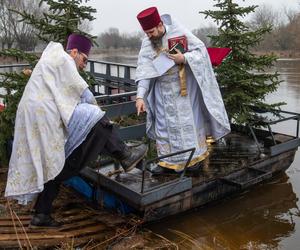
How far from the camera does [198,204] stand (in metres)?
5.14

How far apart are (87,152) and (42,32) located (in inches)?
88.0

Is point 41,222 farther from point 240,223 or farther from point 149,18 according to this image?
point 149,18

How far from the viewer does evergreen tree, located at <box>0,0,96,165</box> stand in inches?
223

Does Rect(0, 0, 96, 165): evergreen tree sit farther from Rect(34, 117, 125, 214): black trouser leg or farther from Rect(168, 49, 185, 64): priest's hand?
Rect(34, 117, 125, 214): black trouser leg

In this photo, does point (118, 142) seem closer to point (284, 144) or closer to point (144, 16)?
point (144, 16)

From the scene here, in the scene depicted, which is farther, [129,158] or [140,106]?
[140,106]

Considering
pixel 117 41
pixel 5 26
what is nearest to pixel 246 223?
pixel 5 26

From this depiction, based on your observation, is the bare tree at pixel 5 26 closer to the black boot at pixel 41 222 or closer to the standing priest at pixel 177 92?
the standing priest at pixel 177 92

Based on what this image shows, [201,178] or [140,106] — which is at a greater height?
[140,106]

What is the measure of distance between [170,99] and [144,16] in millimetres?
1008

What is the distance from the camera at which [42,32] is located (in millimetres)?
5781

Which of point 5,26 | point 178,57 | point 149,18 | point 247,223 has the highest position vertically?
point 5,26

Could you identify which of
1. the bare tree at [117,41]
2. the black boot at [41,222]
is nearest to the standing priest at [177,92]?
the black boot at [41,222]

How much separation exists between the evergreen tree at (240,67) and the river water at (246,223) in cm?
112
